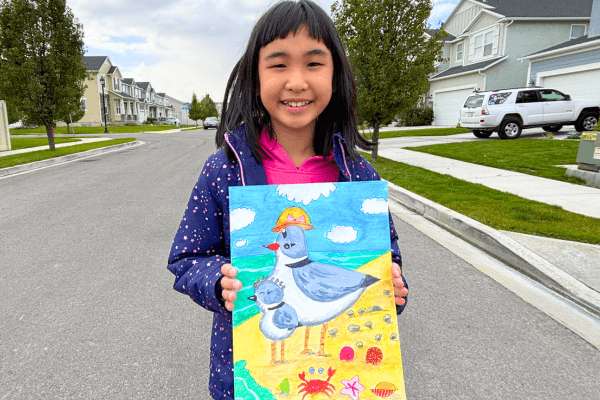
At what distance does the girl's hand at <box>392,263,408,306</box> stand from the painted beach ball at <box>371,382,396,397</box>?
24 centimetres

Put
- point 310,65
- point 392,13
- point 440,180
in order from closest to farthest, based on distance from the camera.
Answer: point 310,65 → point 440,180 → point 392,13

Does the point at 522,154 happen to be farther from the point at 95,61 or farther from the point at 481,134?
the point at 95,61

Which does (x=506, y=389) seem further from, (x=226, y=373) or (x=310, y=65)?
(x=310, y=65)

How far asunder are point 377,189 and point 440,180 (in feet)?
24.9

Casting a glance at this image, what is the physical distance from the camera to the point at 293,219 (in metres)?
1.02

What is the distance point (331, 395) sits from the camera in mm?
983

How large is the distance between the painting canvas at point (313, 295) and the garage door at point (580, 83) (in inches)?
818

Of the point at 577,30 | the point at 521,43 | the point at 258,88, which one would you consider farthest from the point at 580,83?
the point at 258,88

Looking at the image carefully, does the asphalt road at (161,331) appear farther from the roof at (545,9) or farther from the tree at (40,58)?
the roof at (545,9)

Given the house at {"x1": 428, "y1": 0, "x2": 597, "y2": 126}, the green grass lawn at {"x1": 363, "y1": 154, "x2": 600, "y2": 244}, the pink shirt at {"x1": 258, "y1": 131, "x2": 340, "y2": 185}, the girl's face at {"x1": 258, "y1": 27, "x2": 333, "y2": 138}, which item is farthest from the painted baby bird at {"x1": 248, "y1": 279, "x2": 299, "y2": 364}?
the house at {"x1": 428, "y1": 0, "x2": 597, "y2": 126}

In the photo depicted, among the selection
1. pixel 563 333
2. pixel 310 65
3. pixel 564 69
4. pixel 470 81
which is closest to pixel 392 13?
pixel 563 333

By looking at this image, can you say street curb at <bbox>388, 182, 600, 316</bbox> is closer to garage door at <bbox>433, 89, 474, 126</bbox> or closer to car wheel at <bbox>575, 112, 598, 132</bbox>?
car wheel at <bbox>575, 112, 598, 132</bbox>

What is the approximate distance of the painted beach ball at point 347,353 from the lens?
100 cm

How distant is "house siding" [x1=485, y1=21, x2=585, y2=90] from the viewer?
24.0m
